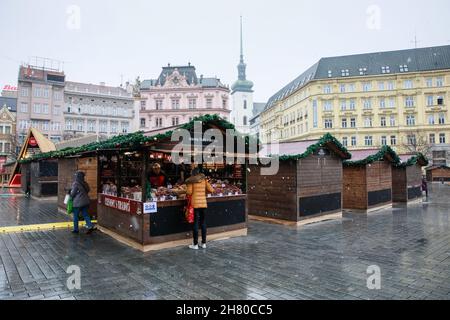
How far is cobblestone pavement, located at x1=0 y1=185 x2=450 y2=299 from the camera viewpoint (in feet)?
15.5

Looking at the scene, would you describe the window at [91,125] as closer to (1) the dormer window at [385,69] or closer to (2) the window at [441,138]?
(1) the dormer window at [385,69]

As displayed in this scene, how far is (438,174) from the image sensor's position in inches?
1523

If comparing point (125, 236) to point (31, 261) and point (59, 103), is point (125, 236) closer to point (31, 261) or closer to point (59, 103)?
point (31, 261)

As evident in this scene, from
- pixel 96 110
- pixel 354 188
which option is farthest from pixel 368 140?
pixel 96 110

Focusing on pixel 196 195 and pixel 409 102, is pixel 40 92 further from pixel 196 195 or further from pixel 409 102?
pixel 409 102

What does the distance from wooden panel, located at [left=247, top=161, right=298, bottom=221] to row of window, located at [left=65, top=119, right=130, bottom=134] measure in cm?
5231

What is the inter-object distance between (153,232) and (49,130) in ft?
182

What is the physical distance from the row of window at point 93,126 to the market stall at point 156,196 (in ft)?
171

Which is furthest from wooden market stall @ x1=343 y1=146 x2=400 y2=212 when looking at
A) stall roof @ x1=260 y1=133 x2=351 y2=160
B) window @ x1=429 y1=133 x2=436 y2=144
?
window @ x1=429 y1=133 x2=436 y2=144

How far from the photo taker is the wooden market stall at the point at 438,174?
37.5 metres

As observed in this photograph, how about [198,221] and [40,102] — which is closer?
[198,221]

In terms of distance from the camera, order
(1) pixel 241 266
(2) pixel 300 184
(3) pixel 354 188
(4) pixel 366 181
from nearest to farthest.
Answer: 1. (1) pixel 241 266
2. (2) pixel 300 184
3. (4) pixel 366 181
4. (3) pixel 354 188

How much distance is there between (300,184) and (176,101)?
4766 cm
